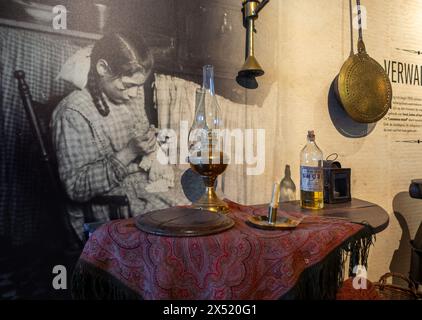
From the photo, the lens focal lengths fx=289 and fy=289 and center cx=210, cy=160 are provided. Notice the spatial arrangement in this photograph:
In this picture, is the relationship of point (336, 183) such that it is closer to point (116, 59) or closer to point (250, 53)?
point (250, 53)

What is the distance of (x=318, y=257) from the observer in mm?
764

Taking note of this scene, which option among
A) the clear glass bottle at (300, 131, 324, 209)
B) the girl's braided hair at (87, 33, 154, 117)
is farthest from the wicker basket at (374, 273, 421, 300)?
the girl's braided hair at (87, 33, 154, 117)

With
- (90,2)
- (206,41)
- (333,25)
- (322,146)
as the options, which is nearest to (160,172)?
(206,41)

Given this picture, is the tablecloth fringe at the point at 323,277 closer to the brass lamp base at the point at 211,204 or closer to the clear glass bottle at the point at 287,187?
the brass lamp base at the point at 211,204

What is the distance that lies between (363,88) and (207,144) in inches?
39.6

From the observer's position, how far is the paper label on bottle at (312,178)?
1.16 meters

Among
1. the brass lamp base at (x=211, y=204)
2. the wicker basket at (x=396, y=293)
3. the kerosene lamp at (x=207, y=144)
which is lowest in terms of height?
the wicker basket at (x=396, y=293)

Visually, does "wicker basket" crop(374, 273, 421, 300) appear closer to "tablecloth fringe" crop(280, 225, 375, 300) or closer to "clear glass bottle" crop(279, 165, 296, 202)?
"clear glass bottle" crop(279, 165, 296, 202)

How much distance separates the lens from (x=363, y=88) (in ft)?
5.16

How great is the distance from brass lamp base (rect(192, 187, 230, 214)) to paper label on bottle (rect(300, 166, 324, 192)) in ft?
1.21

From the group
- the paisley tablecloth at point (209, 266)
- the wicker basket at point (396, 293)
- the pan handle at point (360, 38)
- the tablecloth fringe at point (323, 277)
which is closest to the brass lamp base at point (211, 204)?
the paisley tablecloth at point (209, 266)

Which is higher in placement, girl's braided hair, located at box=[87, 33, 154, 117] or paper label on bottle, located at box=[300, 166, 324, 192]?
girl's braided hair, located at box=[87, 33, 154, 117]

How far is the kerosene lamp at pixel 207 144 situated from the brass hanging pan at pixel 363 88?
0.77 metres

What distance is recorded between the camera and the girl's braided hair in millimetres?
1177
